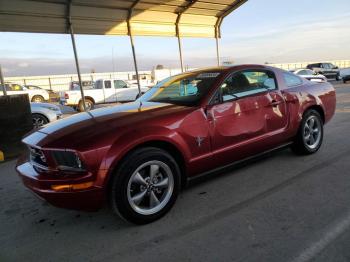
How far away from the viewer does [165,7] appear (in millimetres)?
9430

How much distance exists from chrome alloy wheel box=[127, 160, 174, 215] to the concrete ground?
0.19 meters

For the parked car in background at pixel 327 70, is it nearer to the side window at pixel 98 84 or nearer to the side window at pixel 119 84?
the side window at pixel 119 84

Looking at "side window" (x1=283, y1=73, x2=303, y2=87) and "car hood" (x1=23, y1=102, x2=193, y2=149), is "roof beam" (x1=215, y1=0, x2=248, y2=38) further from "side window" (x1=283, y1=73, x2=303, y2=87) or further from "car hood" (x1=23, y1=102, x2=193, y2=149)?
"car hood" (x1=23, y1=102, x2=193, y2=149)

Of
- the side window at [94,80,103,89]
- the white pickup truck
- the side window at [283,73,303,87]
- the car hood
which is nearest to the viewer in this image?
the car hood

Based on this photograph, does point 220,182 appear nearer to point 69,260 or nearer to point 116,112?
point 116,112

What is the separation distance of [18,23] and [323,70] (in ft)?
97.1

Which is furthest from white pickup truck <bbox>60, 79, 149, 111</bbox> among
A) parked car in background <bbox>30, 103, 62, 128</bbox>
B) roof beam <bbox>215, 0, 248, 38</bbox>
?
parked car in background <bbox>30, 103, 62, 128</bbox>

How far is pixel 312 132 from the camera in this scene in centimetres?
523

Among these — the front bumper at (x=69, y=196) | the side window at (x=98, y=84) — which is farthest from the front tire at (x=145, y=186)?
the side window at (x=98, y=84)

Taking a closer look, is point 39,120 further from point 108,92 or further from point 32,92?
point 32,92

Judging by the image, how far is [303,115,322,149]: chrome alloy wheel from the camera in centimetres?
511

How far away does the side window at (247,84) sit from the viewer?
158 inches

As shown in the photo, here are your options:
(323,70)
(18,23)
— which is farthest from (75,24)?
(323,70)

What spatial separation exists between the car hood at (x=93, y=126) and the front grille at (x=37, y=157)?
0.07 meters
